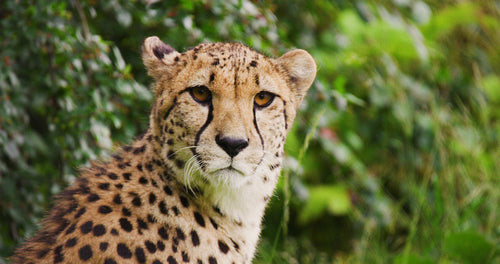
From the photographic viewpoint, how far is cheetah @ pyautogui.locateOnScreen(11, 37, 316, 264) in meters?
2.21

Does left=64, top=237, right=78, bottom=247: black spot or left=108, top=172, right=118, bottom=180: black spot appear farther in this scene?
left=108, top=172, right=118, bottom=180: black spot

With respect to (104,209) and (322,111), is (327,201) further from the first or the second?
(104,209)

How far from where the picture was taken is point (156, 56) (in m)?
2.60

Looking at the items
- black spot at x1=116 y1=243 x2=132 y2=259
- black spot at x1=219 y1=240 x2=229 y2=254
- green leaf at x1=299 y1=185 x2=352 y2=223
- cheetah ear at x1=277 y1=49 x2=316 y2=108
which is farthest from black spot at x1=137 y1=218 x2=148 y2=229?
green leaf at x1=299 y1=185 x2=352 y2=223

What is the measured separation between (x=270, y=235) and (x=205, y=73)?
3.27m

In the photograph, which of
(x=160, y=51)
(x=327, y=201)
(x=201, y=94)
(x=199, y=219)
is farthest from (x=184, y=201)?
(x=327, y=201)

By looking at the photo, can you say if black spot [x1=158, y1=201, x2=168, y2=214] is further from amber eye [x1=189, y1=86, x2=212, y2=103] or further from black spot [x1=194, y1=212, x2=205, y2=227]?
amber eye [x1=189, y1=86, x2=212, y2=103]

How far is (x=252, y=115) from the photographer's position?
2.38m

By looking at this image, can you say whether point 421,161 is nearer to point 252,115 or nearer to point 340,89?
point 340,89

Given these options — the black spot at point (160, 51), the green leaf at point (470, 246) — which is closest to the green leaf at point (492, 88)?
the green leaf at point (470, 246)

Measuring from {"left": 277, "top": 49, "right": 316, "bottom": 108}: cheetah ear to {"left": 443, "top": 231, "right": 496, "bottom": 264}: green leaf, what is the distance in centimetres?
121

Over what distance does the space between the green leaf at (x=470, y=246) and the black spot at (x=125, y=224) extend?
1.84 m

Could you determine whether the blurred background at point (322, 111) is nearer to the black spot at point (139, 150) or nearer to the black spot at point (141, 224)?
the black spot at point (139, 150)

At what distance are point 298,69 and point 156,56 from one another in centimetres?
65
